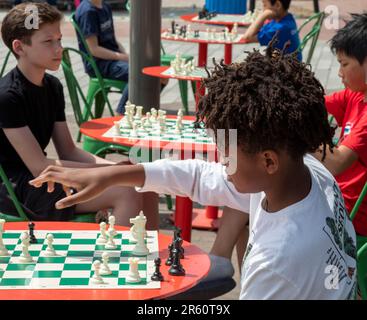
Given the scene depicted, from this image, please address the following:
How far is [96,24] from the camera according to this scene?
23.4ft

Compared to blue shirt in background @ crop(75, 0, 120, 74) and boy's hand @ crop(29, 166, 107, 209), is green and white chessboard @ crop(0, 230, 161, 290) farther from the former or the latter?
blue shirt in background @ crop(75, 0, 120, 74)

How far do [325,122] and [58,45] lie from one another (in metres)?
2.21

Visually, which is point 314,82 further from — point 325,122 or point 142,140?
point 142,140

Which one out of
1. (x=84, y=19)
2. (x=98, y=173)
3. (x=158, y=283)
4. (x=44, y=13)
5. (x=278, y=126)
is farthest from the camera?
(x=84, y=19)

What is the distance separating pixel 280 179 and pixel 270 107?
7.5 inches

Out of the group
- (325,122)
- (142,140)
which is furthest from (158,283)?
(142,140)

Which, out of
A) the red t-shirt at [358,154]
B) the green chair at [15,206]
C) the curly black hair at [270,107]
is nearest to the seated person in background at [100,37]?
the green chair at [15,206]

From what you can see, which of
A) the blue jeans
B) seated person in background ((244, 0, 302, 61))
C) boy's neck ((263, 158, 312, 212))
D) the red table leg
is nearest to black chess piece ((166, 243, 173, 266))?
boy's neck ((263, 158, 312, 212))

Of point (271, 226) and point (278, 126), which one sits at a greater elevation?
point (278, 126)

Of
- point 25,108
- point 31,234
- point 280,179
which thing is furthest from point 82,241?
point 25,108

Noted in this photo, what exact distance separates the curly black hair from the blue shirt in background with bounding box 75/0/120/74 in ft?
16.3

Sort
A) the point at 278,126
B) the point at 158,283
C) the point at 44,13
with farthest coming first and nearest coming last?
the point at 44,13 → the point at 158,283 → the point at 278,126
